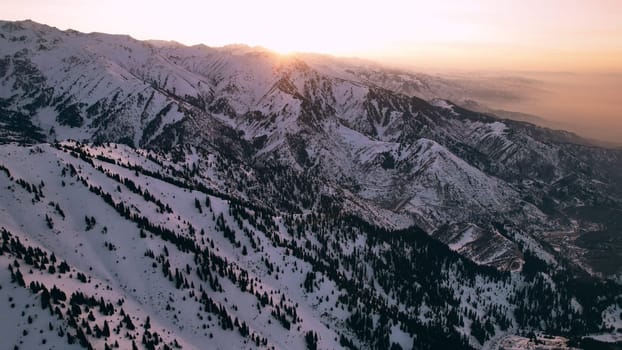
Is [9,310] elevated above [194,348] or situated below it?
above

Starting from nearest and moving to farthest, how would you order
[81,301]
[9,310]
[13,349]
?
[13,349], [9,310], [81,301]

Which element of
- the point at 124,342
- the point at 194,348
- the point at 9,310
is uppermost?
the point at 9,310

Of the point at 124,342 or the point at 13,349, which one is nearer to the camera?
the point at 13,349

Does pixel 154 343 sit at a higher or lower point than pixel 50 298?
lower

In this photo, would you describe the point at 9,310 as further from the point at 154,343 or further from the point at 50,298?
the point at 154,343

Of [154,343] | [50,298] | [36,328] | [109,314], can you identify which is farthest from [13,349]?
[154,343]

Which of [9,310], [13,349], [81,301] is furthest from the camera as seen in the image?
[81,301]

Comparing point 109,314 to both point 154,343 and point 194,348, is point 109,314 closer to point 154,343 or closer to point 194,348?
point 154,343

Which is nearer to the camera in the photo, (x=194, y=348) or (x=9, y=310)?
(x=9, y=310)

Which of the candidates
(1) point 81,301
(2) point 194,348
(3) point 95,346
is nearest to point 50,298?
(1) point 81,301
